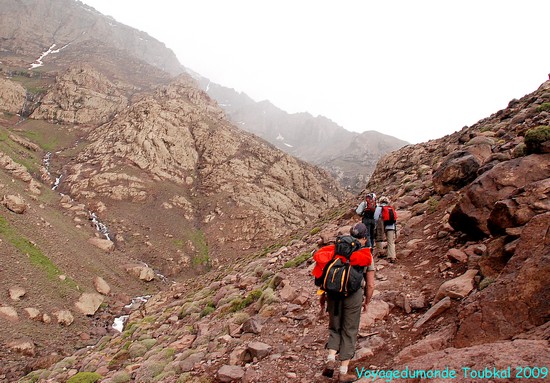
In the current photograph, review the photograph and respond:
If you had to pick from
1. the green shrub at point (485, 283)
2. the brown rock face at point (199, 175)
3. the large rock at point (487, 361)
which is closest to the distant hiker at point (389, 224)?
the green shrub at point (485, 283)

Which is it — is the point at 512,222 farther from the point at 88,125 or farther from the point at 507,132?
the point at 88,125

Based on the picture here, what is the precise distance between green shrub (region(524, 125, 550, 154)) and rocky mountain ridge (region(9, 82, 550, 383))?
0.03 metres

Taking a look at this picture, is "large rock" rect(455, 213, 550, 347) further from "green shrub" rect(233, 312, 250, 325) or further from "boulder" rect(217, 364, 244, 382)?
"green shrub" rect(233, 312, 250, 325)

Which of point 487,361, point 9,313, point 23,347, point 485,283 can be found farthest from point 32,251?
point 487,361

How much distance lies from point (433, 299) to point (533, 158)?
5.18 meters

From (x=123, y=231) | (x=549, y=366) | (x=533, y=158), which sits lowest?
(x=123, y=231)

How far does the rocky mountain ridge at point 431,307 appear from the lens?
5730 millimetres

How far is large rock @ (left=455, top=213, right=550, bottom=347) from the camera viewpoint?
5.66 metres

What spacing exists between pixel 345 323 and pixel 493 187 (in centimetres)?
646

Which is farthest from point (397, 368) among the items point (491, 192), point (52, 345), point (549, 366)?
point (52, 345)

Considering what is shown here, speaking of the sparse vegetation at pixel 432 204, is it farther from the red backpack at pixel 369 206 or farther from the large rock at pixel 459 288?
the large rock at pixel 459 288

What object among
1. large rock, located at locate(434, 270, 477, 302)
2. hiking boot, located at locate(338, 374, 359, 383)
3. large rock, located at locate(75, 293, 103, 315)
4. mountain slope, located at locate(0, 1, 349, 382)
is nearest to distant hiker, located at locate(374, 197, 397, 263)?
large rock, located at locate(434, 270, 477, 302)

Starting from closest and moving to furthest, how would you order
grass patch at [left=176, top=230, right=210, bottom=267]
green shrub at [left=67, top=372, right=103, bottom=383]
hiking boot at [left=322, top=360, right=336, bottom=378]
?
hiking boot at [left=322, top=360, right=336, bottom=378] < green shrub at [left=67, top=372, right=103, bottom=383] < grass patch at [left=176, top=230, right=210, bottom=267]

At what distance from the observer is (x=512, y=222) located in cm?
804
